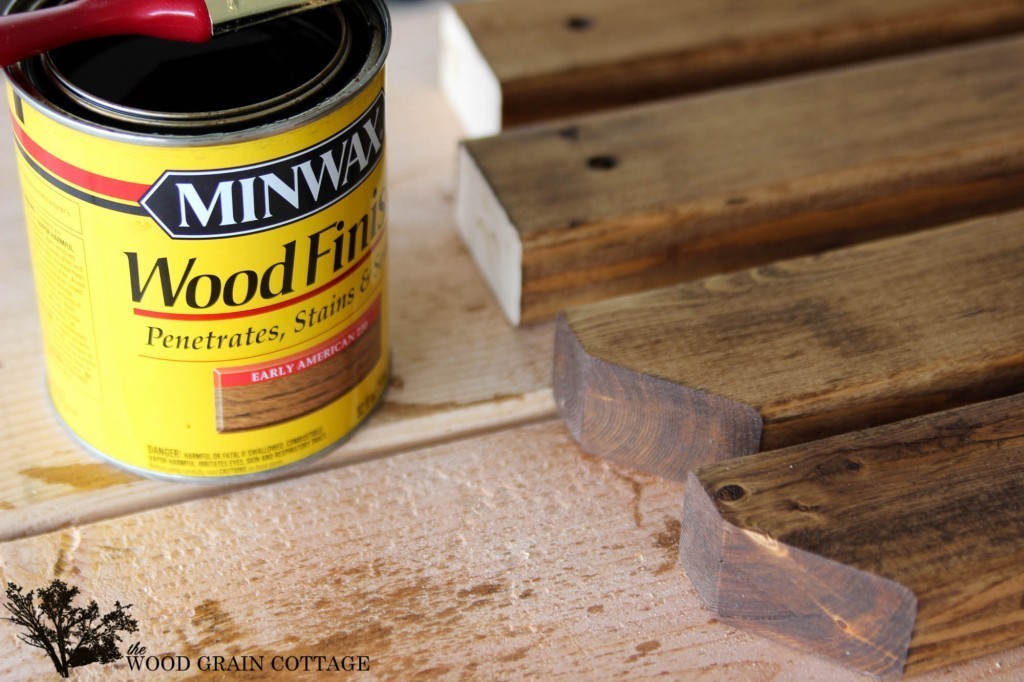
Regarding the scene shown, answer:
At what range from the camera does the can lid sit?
0.65 metres

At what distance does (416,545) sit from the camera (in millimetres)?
716

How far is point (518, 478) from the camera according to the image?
76 cm

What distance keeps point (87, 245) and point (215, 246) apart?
2.7 inches

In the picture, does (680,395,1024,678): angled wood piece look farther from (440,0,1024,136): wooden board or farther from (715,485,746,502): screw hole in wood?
(440,0,1024,136): wooden board

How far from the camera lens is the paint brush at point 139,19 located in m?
0.62

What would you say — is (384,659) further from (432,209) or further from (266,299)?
(432,209)

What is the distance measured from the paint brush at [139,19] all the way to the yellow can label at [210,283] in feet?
0.13

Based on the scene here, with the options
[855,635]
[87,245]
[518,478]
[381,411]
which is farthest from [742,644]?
[87,245]

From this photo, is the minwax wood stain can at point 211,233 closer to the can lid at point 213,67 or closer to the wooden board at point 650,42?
the can lid at point 213,67

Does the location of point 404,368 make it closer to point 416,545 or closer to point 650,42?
point 416,545

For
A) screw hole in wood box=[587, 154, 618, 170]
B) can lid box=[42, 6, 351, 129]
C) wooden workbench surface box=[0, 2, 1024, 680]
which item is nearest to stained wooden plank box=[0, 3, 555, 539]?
wooden workbench surface box=[0, 2, 1024, 680]

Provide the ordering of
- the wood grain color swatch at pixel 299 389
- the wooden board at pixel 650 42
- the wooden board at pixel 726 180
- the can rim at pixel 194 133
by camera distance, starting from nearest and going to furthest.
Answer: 1. the can rim at pixel 194 133
2. the wood grain color swatch at pixel 299 389
3. the wooden board at pixel 726 180
4. the wooden board at pixel 650 42

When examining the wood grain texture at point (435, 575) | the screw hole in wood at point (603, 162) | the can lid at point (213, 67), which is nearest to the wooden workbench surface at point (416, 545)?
the wood grain texture at point (435, 575)

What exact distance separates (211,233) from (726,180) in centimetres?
36
